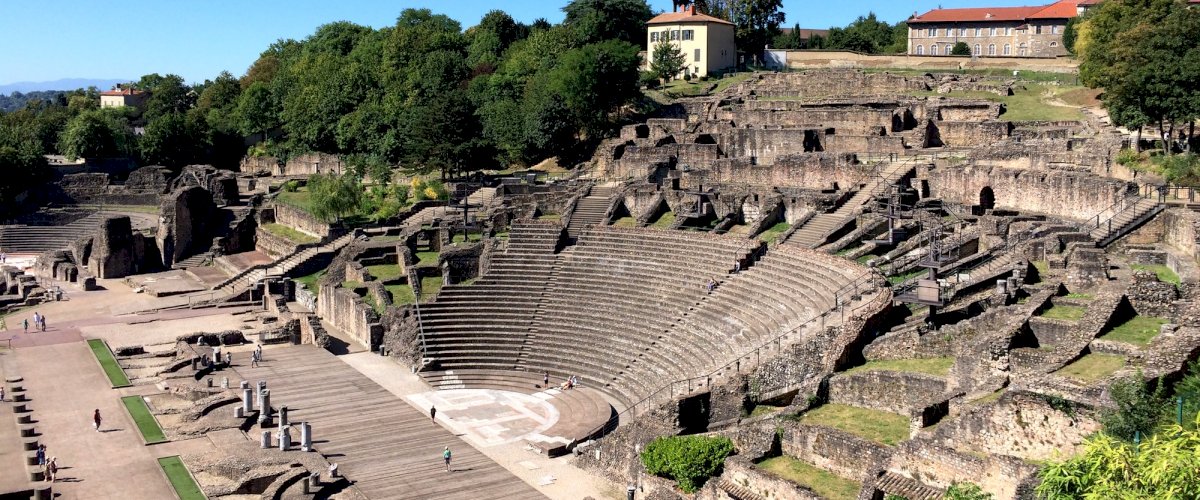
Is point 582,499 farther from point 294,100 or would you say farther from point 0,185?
point 294,100

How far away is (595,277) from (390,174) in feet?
92.2

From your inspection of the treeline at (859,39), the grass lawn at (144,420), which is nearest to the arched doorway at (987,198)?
the grass lawn at (144,420)

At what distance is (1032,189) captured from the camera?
41.4 m

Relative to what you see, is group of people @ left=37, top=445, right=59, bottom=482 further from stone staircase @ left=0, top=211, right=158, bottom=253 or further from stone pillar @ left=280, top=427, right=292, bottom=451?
stone staircase @ left=0, top=211, right=158, bottom=253

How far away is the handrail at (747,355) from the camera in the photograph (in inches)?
1299

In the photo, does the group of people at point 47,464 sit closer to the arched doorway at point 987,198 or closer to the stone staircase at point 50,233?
the arched doorway at point 987,198

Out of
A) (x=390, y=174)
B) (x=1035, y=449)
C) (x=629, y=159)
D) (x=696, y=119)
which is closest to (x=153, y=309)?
(x=390, y=174)

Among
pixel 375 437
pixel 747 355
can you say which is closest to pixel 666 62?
pixel 747 355

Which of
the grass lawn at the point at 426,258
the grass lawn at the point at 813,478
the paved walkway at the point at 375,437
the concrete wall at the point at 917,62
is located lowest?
the paved walkway at the point at 375,437

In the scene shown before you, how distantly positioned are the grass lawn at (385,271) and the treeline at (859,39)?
5130cm

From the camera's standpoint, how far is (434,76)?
74938 millimetres

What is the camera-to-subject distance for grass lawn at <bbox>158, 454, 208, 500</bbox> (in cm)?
2934

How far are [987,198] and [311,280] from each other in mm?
29950

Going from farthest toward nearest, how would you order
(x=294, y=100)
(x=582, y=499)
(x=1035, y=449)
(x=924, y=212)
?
(x=294, y=100) < (x=924, y=212) < (x=582, y=499) < (x=1035, y=449)
